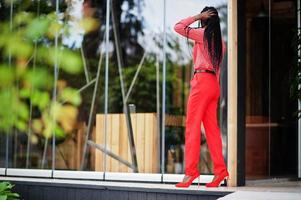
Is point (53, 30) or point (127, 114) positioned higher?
point (53, 30)

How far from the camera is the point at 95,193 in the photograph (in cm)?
546

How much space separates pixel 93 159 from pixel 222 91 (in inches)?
84.9

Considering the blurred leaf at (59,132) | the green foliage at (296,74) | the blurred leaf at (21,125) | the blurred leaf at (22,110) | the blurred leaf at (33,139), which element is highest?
the green foliage at (296,74)

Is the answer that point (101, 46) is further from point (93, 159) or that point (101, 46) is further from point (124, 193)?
point (124, 193)

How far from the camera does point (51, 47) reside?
6758 mm

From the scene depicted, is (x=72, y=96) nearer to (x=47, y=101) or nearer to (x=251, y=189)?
(x=47, y=101)

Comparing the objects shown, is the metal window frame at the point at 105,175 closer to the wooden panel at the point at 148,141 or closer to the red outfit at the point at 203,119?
the wooden panel at the point at 148,141

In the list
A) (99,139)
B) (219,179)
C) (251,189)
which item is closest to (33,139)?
(99,139)

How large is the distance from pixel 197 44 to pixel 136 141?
1.64 m

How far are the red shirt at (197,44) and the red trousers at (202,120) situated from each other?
0.11 m

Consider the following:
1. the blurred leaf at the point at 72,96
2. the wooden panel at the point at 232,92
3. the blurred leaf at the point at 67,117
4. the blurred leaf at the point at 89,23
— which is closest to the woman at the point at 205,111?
the wooden panel at the point at 232,92

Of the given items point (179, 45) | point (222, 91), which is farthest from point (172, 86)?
point (222, 91)

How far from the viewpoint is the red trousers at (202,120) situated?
504 cm

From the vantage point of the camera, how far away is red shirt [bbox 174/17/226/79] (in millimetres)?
5137
